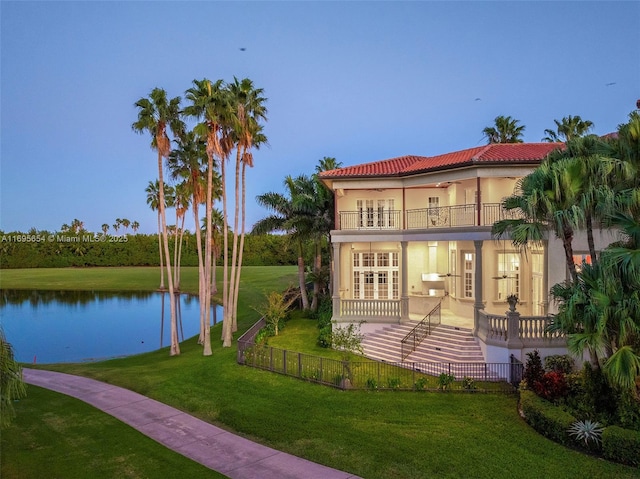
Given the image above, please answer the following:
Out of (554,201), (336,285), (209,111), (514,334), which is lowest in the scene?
(514,334)

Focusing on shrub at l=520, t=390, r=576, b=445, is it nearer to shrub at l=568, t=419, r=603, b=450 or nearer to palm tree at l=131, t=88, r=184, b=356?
shrub at l=568, t=419, r=603, b=450

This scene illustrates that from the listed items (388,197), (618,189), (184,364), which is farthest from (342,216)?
(618,189)

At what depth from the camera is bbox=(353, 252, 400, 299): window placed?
987 inches

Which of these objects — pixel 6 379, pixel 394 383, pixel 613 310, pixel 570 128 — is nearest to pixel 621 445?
pixel 613 310

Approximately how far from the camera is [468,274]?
23.0 m

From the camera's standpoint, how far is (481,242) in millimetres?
20078

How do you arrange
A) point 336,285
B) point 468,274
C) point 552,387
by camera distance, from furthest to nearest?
point 336,285 → point 468,274 → point 552,387

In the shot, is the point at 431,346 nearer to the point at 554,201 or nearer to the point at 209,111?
the point at 554,201

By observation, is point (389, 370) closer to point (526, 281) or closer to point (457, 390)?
point (457, 390)

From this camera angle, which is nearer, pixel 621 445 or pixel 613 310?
pixel 621 445

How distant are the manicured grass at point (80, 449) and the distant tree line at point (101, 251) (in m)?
72.3

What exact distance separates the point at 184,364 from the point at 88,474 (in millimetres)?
10615

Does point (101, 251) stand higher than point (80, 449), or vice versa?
point (101, 251)

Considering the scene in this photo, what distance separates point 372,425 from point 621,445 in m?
5.92
